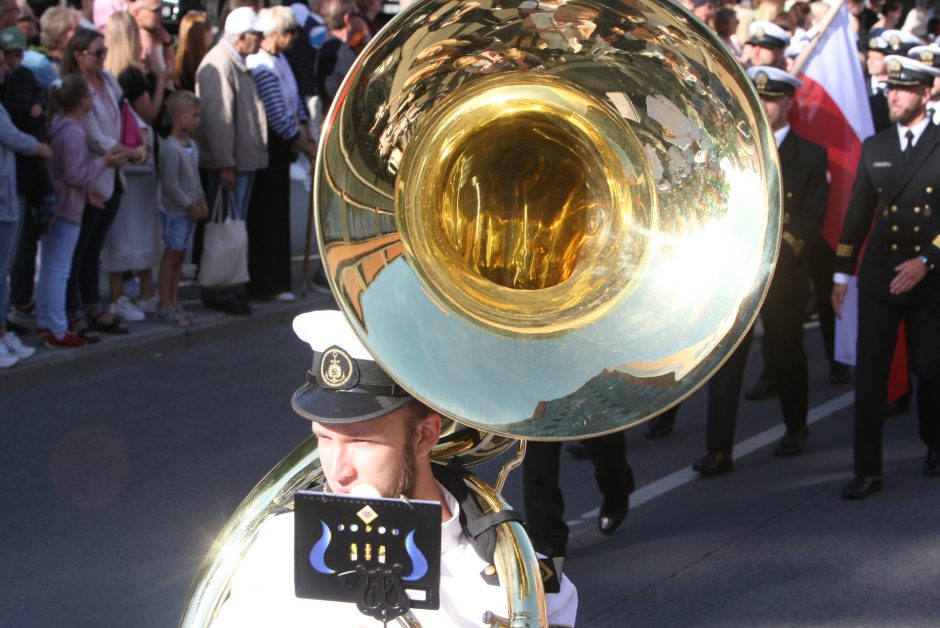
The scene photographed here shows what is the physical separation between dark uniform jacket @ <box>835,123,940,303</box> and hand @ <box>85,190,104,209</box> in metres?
4.00

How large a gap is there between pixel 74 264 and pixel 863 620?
15.6ft

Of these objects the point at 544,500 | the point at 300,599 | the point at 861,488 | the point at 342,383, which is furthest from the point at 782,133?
the point at 300,599

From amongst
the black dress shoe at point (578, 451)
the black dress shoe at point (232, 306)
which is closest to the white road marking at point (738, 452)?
the black dress shoe at point (578, 451)

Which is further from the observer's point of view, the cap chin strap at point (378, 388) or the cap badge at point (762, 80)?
the cap badge at point (762, 80)

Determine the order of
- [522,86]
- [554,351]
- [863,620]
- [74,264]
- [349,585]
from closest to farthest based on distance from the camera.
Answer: [349,585]
[554,351]
[522,86]
[863,620]
[74,264]

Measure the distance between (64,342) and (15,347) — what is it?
1.02ft

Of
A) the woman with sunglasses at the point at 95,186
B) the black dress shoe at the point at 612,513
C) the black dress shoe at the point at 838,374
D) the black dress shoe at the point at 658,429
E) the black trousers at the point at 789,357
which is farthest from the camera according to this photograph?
the black dress shoe at the point at 838,374

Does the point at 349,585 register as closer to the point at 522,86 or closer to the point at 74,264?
the point at 522,86

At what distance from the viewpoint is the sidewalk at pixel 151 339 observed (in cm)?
703

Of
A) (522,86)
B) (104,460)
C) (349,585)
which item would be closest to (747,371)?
(104,460)

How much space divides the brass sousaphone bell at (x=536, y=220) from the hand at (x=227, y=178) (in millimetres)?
5618

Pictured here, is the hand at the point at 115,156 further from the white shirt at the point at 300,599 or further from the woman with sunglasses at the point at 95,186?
the white shirt at the point at 300,599

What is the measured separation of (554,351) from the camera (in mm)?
2641

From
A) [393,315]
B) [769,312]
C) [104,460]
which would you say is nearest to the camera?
[393,315]
